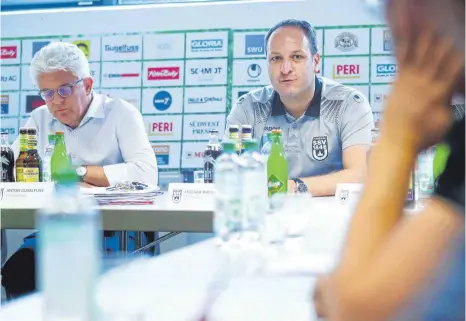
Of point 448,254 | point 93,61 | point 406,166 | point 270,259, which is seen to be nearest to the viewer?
point 448,254

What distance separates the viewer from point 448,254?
572 mm

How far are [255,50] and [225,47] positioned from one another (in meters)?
0.23

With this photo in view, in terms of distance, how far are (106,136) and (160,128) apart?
149 centimetres

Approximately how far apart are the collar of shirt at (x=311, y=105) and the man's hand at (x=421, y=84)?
2143 mm

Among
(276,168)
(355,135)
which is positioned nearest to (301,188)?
(276,168)

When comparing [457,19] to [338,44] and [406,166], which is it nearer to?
[406,166]

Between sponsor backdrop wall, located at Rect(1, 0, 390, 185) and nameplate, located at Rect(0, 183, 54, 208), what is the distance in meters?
2.34

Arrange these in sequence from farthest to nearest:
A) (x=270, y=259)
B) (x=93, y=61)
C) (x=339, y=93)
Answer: (x=93, y=61)
(x=339, y=93)
(x=270, y=259)

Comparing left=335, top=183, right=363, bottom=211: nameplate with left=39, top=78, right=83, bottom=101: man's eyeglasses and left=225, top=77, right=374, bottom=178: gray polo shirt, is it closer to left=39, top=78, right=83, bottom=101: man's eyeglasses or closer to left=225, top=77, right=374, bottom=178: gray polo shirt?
left=225, top=77, right=374, bottom=178: gray polo shirt

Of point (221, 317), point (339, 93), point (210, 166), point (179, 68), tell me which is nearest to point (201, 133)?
point (179, 68)

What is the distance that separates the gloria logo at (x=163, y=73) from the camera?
448 centimetres

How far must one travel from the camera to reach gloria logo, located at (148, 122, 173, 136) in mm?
4430

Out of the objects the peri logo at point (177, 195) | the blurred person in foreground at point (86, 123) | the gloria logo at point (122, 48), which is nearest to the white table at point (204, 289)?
the peri logo at point (177, 195)

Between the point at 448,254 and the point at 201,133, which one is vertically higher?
the point at 201,133
